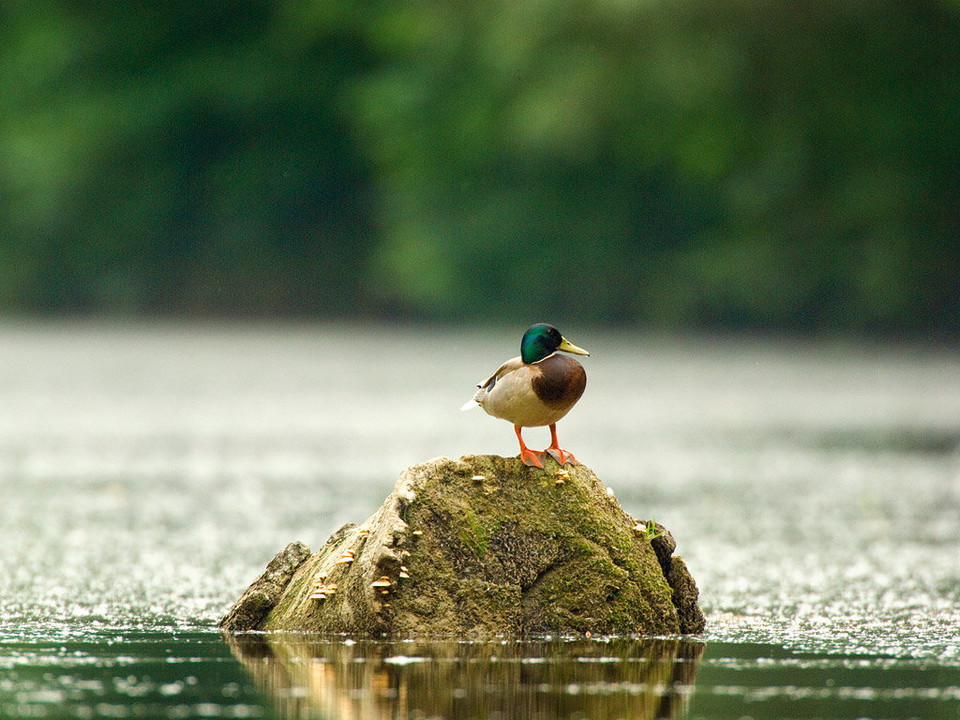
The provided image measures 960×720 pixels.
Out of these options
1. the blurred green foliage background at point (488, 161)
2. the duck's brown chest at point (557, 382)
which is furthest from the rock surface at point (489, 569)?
the blurred green foliage background at point (488, 161)

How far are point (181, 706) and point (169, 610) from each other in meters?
2.37

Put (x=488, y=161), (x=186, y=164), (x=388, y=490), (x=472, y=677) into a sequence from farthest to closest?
(x=186, y=164)
(x=488, y=161)
(x=388, y=490)
(x=472, y=677)

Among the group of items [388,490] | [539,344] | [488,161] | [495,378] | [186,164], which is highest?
[539,344]

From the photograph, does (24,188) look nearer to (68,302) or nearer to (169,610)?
(68,302)

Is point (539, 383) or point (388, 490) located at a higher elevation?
point (539, 383)

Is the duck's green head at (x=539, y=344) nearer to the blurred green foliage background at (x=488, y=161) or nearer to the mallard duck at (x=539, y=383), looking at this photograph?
the mallard duck at (x=539, y=383)

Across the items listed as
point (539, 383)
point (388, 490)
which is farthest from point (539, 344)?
point (388, 490)

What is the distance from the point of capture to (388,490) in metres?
12.7

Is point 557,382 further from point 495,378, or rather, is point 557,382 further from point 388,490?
point 388,490

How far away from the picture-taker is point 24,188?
58.1 m

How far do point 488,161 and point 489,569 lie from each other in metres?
42.0

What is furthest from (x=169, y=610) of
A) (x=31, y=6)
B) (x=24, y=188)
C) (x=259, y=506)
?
(x=31, y=6)

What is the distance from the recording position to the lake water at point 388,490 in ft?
18.6

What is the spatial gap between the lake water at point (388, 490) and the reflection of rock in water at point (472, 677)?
0.8 inches
